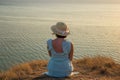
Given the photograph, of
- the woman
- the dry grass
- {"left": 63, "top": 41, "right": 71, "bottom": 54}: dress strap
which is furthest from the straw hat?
the dry grass

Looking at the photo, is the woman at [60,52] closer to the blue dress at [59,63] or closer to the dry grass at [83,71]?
the blue dress at [59,63]

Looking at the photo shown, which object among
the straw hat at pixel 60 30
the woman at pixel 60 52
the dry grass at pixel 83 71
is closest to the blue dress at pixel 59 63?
the woman at pixel 60 52

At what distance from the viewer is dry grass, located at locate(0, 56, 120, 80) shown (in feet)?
30.5

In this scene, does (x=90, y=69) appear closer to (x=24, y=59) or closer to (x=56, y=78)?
(x=56, y=78)

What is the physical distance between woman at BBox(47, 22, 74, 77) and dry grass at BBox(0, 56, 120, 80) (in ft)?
0.90

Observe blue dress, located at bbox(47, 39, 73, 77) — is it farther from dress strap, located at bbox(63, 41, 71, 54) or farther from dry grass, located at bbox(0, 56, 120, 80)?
dry grass, located at bbox(0, 56, 120, 80)

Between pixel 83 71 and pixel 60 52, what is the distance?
192 centimetres

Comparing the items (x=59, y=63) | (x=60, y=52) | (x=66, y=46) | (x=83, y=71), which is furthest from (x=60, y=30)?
(x=83, y=71)

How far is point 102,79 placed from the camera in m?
8.86

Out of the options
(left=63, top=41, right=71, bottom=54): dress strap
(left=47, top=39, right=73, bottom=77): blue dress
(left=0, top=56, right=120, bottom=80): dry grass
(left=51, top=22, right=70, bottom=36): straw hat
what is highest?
(left=51, top=22, right=70, bottom=36): straw hat

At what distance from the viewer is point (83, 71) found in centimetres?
1041

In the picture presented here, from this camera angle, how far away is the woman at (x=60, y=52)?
28.6 ft

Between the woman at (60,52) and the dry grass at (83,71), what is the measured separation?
275 millimetres

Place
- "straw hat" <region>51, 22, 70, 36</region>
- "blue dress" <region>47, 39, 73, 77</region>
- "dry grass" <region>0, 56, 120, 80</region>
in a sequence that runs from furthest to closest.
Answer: "dry grass" <region>0, 56, 120, 80</region> < "blue dress" <region>47, 39, 73, 77</region> < "straw hat" <region>51, 22, 70, 36</region>
